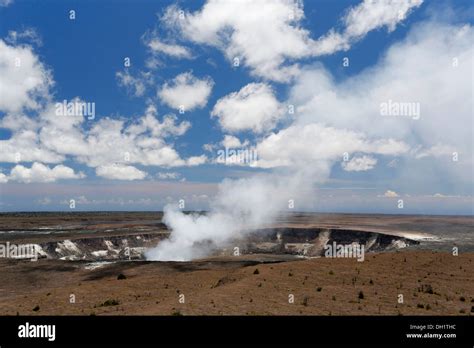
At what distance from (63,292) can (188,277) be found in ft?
40.3

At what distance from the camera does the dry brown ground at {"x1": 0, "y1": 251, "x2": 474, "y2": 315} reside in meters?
22.7

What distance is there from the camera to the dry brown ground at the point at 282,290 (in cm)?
2272

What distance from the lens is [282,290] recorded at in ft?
91.7

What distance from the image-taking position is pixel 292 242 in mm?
104188

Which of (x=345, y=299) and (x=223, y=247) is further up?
(x=345, y=299)

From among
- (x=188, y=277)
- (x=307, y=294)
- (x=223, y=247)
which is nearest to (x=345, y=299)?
(x=307, y=294)
